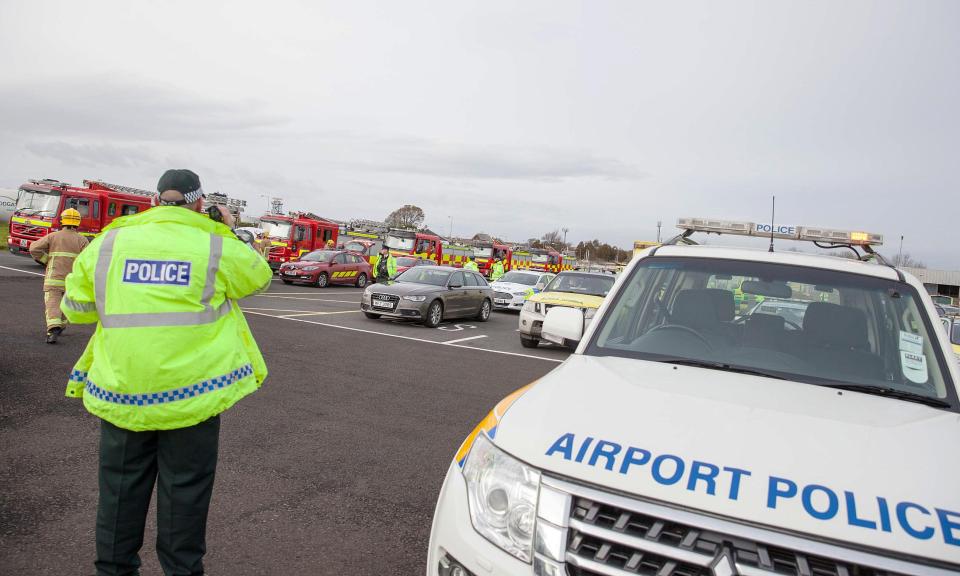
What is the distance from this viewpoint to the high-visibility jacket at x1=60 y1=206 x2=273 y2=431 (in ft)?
8.32

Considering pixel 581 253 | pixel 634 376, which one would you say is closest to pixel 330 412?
pixel 634 376

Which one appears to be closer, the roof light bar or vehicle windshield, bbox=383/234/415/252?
the roof light bar

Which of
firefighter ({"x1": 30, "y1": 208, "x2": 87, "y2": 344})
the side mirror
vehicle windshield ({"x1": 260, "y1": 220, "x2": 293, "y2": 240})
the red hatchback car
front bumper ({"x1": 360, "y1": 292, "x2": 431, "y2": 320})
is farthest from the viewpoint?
vehicle windshield ({"x1": 260, "y1": 220, "x2": 293, "y2": 240})

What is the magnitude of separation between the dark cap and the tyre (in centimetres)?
1467

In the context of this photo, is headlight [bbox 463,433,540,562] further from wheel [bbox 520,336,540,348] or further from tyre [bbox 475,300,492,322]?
tyre [bbox 475,300,492,322]

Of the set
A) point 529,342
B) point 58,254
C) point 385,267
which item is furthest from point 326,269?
point 58,254

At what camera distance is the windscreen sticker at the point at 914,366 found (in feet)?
9.20

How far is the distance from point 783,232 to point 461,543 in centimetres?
339

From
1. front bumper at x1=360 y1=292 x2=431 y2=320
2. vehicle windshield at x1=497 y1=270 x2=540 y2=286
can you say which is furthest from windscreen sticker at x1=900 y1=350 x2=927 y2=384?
vehicle windshield at x1=497 y1=270 x2=540 y2=286

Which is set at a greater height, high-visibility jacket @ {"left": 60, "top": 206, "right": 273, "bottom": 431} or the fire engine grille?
high-visibility jacket @ {"left": 60, "top": 206, "right": 273, "bottom": 431}

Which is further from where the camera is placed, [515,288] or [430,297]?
[515,288]

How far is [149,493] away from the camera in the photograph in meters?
2.70

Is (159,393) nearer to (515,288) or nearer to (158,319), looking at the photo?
(158,319)

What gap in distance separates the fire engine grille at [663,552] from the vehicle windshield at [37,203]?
25.7 meters
